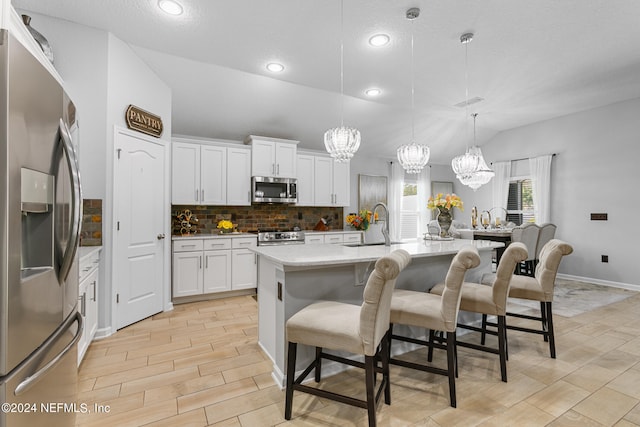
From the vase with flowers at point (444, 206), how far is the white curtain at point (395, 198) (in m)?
3.46

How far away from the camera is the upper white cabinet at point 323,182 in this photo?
5.32m

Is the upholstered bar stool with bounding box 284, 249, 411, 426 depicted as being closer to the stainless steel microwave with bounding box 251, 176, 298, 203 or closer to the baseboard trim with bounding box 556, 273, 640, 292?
the stainless steel microwave with bounding box 251, 176, 298, 203

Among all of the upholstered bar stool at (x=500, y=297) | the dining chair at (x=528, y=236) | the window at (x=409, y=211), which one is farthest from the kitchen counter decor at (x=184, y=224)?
the dining chair at (x=528, y=236)

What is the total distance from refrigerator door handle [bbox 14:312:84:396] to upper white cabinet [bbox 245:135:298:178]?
3623 millimetres

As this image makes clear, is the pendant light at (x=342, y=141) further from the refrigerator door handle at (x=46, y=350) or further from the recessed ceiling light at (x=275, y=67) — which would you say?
the refrigerator door handle at (x=46, y=350)

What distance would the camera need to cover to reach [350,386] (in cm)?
203

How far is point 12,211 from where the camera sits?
0.85 meters

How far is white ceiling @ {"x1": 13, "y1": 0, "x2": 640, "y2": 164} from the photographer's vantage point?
2609 millimetres

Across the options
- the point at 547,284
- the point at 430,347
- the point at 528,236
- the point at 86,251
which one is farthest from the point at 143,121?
the point at 528,236

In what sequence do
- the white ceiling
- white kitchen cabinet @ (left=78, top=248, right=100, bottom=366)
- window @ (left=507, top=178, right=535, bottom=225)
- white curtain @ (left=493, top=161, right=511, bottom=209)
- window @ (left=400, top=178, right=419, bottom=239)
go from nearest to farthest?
white kitchen cabinet @ (left=78, top=248, right=100, bottom=366) < the white ceiling < window @ (left=507, top=178, right=535, bottom=225) < white curtain @ (left=493, top=161, right=511, bottom=209) < window @ (left=400, top=178, right=419, bottom=239)

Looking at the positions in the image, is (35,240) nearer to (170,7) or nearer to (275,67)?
(170,7)

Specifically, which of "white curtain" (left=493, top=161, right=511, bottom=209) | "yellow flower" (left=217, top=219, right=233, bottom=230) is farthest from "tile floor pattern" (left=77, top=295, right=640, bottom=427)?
"white curtain" (left=493, top=161, right=511, bottom=209)

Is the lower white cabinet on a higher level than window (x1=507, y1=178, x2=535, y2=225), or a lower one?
lower

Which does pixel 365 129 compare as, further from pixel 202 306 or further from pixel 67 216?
pixel 67 216
